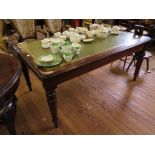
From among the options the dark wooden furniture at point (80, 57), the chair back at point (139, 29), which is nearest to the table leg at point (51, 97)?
the dark wooden furniture at point (80, 57)

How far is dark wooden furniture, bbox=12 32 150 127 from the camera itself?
1367mm

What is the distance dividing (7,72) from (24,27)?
1.95m

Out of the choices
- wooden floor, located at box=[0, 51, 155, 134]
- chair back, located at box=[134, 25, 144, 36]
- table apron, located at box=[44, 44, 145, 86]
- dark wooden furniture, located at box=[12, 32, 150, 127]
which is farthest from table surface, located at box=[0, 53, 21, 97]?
chair back, located at box=[134, 25, 144, 36]

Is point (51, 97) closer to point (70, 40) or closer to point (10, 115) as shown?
point (10, 115)

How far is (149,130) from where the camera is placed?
1708mm

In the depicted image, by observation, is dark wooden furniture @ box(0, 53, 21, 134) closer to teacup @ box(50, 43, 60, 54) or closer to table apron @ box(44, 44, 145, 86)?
table apron @ box(44, 44, 145, 86)

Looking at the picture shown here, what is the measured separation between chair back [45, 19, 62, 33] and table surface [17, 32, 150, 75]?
1.32 metres

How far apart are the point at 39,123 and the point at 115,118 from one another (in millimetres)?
941

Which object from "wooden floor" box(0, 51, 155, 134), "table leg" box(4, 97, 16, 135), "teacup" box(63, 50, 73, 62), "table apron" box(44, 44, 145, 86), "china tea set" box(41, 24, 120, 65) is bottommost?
"wooden floor" box(0, 51, 155, 134)

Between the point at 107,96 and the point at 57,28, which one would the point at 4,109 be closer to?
the point at 107,96

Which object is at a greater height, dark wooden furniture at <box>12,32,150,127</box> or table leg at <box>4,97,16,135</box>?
dark wooden furniture at <box>12,32,150,127</box>

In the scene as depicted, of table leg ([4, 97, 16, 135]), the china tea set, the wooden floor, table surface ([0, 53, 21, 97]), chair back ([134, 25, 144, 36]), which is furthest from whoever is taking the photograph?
chair back ([134, 25, 144, 36])

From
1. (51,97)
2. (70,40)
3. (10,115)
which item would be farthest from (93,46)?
(10,115)

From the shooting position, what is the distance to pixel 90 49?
5.75ft
